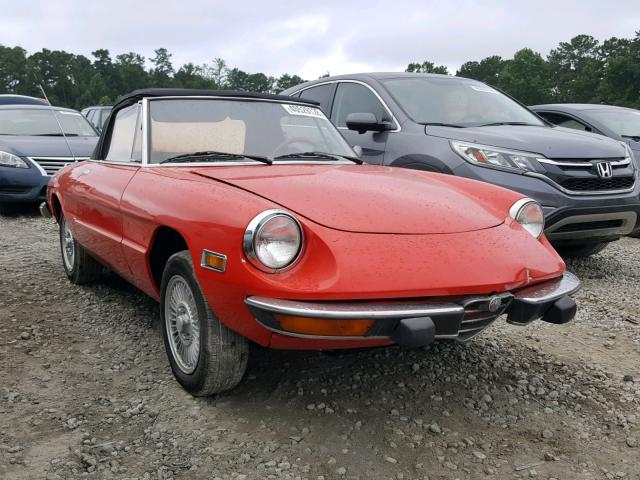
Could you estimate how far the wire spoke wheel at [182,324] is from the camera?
266cm

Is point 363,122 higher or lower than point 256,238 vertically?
higher

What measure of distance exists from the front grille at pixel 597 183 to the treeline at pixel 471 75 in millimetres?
42400

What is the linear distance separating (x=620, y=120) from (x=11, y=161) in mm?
7470

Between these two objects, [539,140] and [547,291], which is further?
[539,140]

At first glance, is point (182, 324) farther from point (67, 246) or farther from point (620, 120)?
point (620, 120)

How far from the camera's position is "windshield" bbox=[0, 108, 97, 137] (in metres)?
8.16

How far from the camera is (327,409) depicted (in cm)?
261

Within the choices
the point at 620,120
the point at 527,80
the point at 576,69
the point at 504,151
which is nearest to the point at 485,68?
the point at 576,69

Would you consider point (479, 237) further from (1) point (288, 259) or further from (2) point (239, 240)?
(2) point (239, 240)

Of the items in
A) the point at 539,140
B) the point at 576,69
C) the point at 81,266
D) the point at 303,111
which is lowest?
the point at 81,266

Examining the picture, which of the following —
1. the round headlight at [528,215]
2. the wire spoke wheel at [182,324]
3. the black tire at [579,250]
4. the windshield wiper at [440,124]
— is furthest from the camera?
the black tire at [579,250]

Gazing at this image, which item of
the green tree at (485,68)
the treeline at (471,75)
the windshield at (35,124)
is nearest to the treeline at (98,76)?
the treeline at (471,75)

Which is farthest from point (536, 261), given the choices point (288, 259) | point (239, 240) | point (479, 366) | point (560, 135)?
point (560, 135)

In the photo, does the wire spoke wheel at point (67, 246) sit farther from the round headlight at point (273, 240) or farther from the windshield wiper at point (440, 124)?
Result: the windshield wiper at point (440, 124)
